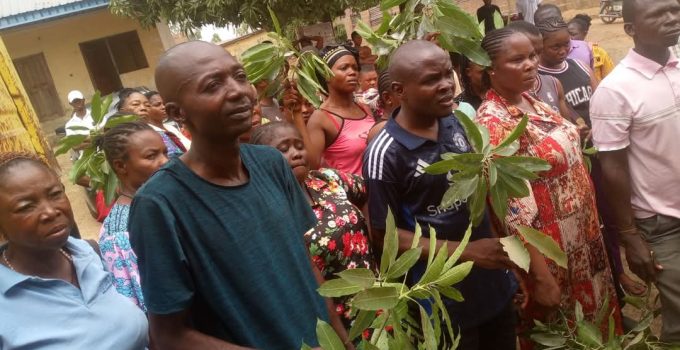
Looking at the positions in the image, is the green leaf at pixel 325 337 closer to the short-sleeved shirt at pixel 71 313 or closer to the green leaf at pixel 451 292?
the green leaf at pixel 451 292

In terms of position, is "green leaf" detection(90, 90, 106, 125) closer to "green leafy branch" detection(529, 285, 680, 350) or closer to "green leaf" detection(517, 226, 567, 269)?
"green leaf" detection(517, 226, 567, 269)

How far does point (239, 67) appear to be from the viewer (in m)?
1.50

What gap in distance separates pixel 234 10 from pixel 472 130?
805 centimetres

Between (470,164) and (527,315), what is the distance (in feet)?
3.47

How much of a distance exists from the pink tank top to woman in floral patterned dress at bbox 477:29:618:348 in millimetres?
903

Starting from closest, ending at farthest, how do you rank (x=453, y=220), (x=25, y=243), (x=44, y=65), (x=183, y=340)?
(x=183, y=340) < (x=25, y=243) < (x=453, y=220) < (x=44, y=65)

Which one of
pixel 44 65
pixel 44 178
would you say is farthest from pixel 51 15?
pixel 44 178

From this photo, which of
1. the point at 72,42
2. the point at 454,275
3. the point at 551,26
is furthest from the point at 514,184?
the point at 72,42

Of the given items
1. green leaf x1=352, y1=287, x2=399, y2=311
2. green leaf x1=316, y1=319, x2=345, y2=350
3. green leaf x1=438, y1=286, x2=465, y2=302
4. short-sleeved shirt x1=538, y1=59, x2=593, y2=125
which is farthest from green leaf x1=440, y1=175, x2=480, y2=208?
short-sleeved shirt x1=538, y1=59, x2=593, y2=125

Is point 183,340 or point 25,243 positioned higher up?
point 25,243

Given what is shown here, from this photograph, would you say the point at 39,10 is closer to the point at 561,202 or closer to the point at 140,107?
the point at 140,107

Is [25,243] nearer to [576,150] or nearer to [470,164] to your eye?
[470,164]

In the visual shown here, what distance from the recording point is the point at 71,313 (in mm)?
1729

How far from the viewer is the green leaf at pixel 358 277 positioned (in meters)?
1.51
